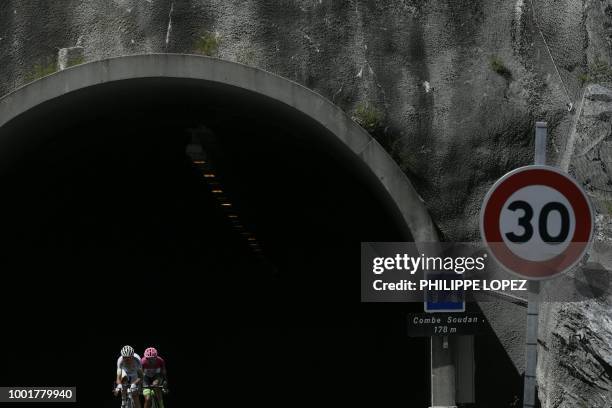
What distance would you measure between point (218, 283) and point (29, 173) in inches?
540

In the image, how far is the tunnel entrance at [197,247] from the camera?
19125mm

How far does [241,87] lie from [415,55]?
2404 mm

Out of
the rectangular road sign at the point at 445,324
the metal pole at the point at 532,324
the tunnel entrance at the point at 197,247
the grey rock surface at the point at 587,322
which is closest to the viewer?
the metal pole at the point at 532,324

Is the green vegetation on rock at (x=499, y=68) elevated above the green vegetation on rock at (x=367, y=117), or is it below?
above

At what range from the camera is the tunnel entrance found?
19125mm

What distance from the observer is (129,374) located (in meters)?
18.4

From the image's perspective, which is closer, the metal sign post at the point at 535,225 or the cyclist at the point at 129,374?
the metal sign post at the point at 535,225

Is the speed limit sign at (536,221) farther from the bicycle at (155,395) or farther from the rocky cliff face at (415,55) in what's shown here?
the bicycle at (155,395)

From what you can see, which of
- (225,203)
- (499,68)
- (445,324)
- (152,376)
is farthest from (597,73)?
(225,203)

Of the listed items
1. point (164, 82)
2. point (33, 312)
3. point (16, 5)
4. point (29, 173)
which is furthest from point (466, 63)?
point (33, 312)

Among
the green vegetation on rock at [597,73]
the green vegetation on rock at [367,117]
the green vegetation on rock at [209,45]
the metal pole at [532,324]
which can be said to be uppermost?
the green vegetation on rock at [209,45]

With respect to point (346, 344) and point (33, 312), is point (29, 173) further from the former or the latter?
point (346, 344)

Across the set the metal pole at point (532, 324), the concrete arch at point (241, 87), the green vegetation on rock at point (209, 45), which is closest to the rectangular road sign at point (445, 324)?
the concrete arch at point (241, 87)

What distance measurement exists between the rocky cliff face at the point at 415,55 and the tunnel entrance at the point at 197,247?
0.61 metres
